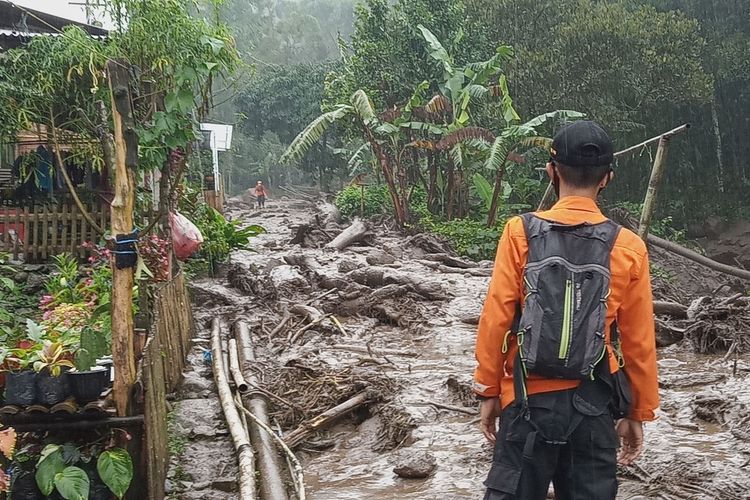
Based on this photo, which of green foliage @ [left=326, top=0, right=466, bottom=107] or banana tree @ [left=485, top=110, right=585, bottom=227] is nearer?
banana tree @ [left=485, top=110, right=585, bottom=227]

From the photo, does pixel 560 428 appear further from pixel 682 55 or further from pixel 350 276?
pixel 682 55

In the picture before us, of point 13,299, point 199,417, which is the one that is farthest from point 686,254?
point 13,299

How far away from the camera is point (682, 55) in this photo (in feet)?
65.6

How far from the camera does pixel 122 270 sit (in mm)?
3854

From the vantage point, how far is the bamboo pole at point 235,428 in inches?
167

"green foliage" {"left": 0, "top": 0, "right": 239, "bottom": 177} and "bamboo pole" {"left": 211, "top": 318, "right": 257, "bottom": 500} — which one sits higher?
"green foliage" {"left": 0, "top": 0, "right": 239, "bottom": 177}

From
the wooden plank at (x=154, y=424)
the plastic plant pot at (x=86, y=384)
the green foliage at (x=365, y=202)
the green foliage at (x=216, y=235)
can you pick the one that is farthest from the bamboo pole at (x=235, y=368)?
the green foliage at (x=365, y=202)

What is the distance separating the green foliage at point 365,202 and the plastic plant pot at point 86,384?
59.4 ft

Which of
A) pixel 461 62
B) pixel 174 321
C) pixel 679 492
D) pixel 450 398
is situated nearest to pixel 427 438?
pixel 450 398

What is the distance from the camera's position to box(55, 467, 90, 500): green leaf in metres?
3.49

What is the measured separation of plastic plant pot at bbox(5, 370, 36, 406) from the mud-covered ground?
4.45 ft

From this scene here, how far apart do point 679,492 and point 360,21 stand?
19.7 metres

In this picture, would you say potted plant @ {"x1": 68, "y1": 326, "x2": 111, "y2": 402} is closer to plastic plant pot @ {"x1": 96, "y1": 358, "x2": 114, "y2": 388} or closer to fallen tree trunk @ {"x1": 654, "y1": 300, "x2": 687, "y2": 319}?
plastic plant pot @ {"x1": 96, "y1": 358, "x2": 114, "y2": 388}

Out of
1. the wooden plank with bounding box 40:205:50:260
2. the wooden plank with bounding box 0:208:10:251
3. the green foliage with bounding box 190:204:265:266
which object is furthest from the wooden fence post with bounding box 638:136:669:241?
the wooden plank with bounding box 0:208:10:251
